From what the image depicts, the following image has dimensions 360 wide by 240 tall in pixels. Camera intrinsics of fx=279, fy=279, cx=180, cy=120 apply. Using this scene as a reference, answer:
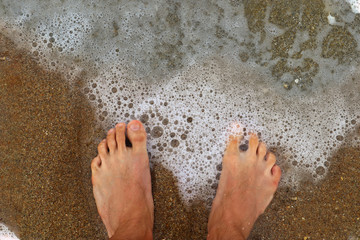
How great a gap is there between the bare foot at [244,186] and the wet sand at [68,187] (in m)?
0.07

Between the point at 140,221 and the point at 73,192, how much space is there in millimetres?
404

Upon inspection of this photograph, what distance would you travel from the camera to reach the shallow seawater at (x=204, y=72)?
1588 mm

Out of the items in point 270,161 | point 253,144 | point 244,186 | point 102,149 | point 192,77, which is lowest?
point 244,186

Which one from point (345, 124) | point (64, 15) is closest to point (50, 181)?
point (64, 15)

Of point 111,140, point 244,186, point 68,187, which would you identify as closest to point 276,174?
point 244,186

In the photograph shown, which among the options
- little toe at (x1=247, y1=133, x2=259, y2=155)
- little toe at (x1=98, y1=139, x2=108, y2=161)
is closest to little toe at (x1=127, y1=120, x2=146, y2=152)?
little toe at (x1=98, y1=139, x2=108, y2=161)

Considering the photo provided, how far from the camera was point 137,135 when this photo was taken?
1.55m

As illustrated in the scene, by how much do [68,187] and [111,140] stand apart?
35 centimetres

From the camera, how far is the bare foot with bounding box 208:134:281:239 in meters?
1.55

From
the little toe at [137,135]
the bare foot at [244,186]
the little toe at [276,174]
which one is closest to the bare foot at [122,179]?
the little toe at [137,135]

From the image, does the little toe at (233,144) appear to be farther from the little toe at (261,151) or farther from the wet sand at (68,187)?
the wet sand at (68,187)

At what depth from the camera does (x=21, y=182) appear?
1.52 meters

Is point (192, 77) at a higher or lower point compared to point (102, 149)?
higher

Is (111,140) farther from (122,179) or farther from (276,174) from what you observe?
(276,174)
